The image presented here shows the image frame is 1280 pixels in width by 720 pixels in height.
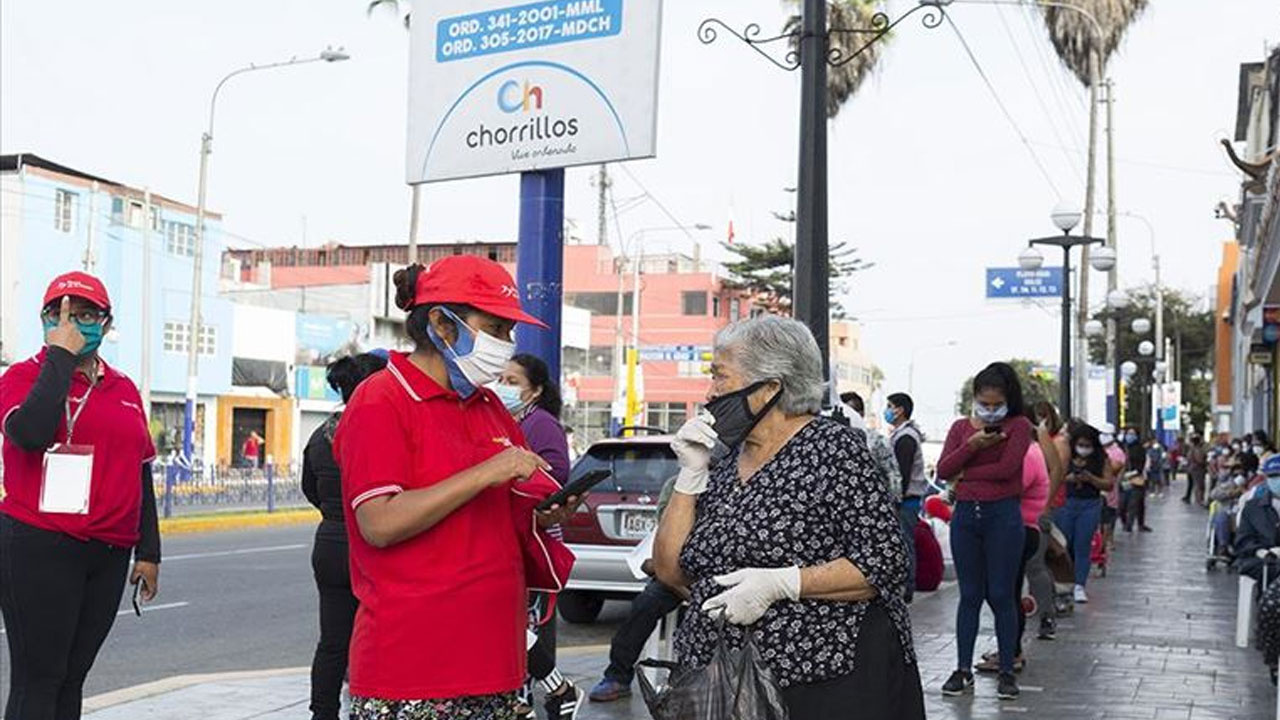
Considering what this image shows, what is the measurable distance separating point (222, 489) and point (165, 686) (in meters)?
21.3

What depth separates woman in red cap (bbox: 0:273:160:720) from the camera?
198 inches

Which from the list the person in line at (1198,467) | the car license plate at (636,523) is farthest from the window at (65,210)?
the car license plate at (636,523)

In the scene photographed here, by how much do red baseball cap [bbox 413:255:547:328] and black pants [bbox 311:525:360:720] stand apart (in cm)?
239

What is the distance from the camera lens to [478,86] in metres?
7.71

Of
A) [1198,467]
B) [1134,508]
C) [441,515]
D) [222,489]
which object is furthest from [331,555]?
[1198,467]

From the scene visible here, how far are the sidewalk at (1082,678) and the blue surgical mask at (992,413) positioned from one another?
1.58 metres

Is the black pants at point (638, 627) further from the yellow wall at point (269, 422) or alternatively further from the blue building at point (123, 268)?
the yellow wall at point (269, 422)

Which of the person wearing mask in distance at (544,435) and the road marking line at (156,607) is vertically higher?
the person wearing mask in distance at (544,435)

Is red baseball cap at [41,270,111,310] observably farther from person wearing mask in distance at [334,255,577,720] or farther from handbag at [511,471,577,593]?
handbag at [511,471,577,593]

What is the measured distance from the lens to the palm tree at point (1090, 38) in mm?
33812

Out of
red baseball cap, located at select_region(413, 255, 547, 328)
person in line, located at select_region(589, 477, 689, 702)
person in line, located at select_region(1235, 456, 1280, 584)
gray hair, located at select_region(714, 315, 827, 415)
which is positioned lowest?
person in line, located at select_region(589, 477, 689, 702)

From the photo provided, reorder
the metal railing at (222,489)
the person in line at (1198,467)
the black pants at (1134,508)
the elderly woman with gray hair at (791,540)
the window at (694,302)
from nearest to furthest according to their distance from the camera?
1. the elderly woman with gray hair at (791,540)
2. the black pants at (1134,508)
3. the metal railing at (222,489)
4. the person in line at (1198,467)
5. the window at (694,302)

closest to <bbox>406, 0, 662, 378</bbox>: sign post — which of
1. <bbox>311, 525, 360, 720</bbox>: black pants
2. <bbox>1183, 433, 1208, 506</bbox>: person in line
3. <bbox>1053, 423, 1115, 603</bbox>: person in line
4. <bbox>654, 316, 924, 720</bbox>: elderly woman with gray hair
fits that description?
<bbox>311, 525, 360, 720</bbox>: black pants

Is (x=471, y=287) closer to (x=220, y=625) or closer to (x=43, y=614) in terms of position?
(x=43, y=614)
